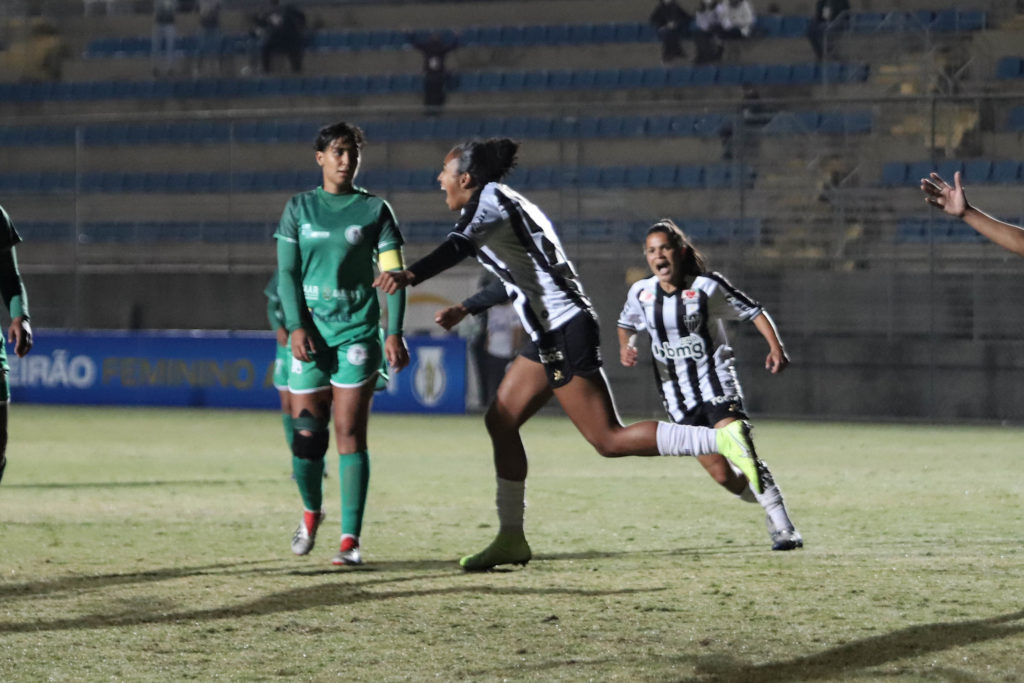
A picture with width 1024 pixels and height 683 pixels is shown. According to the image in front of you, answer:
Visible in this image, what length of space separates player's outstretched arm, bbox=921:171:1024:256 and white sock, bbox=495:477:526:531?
2.44 metres

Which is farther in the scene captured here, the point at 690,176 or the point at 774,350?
the point at 690,176

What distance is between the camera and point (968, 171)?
19.1 metres

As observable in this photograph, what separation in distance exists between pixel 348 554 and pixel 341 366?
832 mm

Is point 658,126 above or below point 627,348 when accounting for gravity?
above

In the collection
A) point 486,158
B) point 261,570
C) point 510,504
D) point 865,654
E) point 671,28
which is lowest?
point 261,570

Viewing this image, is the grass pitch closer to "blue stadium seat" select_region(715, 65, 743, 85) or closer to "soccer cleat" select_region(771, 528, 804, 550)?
"soccer cleat" select_region(771, 528, 804, 550)

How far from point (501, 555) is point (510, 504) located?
0.22 metres

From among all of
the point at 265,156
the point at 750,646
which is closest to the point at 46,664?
the point at 750,646

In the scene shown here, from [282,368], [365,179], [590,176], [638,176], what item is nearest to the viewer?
[282,368]

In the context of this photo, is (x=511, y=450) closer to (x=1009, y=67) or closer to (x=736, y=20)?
Result: (x=1009, y=67)

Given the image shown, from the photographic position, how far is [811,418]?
18328 mm

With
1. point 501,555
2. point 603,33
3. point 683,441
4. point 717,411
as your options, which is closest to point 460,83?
point 603,33

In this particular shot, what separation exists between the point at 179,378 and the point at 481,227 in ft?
47.3

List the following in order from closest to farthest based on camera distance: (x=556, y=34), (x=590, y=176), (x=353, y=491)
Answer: (x=353, y=491) < (x=590, y=176) < (x=556, y=34)
